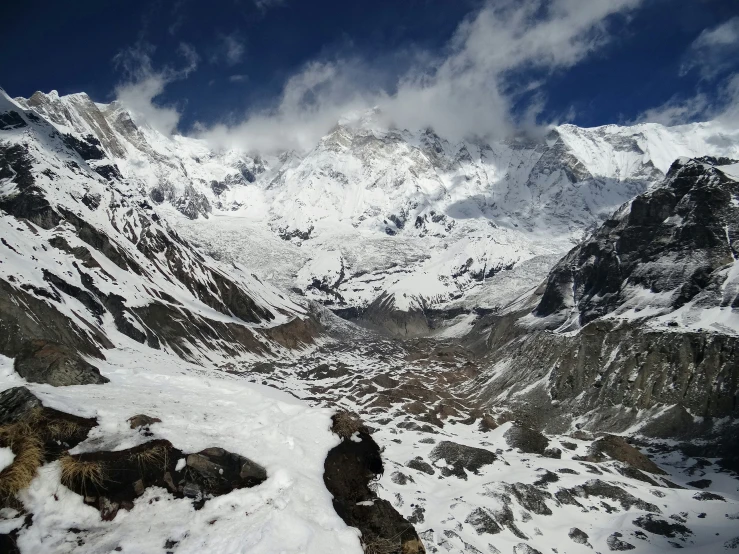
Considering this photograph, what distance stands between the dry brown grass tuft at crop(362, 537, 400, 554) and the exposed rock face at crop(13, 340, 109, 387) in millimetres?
13332

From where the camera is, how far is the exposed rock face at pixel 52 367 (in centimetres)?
1889

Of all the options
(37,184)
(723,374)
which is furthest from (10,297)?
(723,374)

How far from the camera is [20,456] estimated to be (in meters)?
11.5

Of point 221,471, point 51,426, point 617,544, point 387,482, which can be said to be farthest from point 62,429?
point 617,544

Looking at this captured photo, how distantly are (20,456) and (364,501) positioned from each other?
8.38 m

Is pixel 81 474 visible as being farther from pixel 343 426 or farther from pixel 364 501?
pixel 343 426

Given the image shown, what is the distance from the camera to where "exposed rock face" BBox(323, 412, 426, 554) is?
12.5 metres

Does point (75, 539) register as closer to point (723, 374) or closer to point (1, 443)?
point (1, 443)

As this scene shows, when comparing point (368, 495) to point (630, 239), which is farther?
point (630, 239)

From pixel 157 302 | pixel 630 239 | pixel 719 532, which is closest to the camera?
pixel 719 532

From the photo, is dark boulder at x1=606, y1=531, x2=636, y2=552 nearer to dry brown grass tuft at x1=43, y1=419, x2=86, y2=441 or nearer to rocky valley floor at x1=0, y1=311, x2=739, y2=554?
rocky valley floor at x1=0, y1=311, x2=739, y2=554

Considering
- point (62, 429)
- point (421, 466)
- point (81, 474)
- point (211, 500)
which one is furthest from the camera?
point (421, 466)

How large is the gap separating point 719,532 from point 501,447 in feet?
111

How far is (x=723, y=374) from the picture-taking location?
89.1 m
